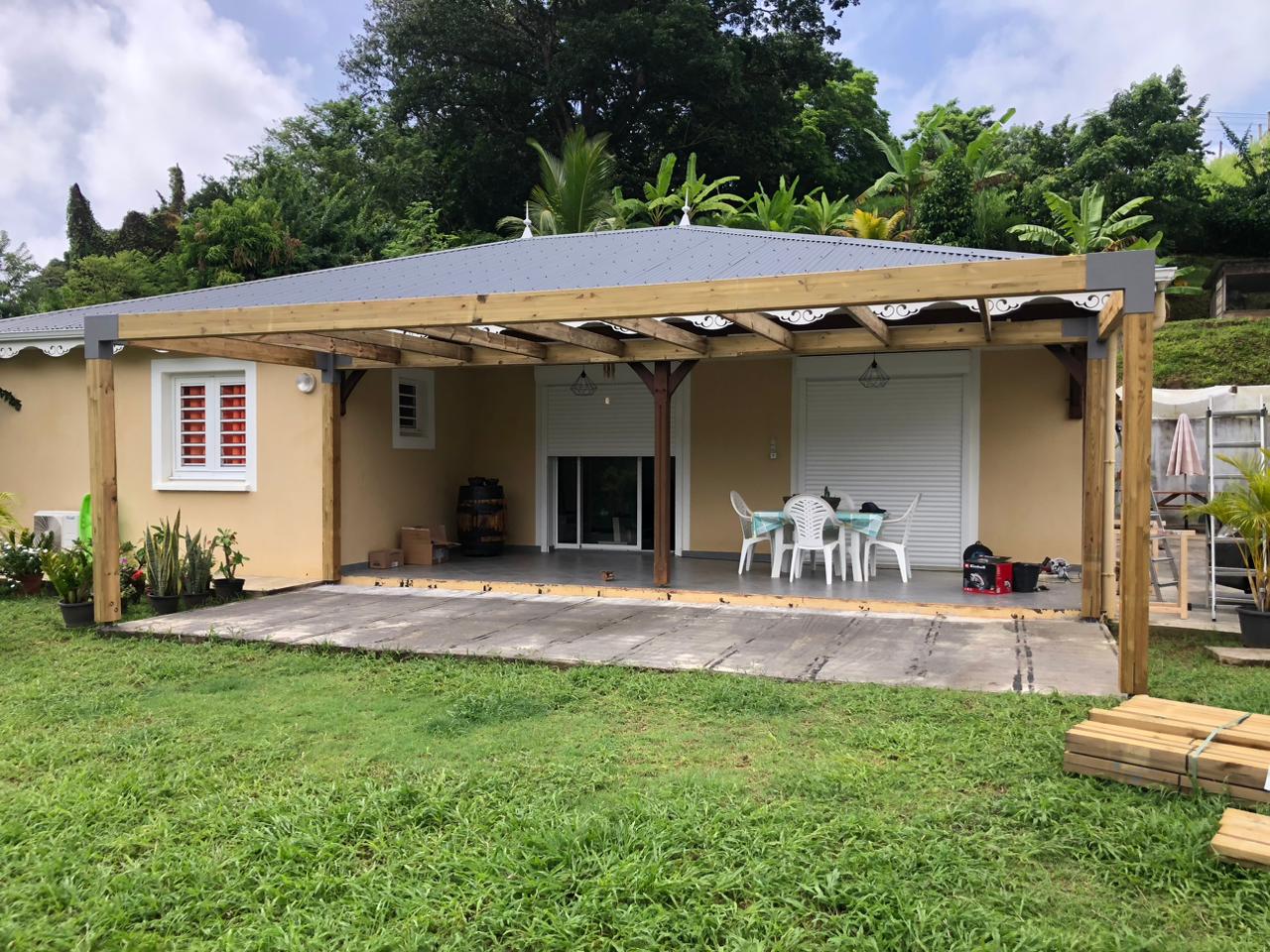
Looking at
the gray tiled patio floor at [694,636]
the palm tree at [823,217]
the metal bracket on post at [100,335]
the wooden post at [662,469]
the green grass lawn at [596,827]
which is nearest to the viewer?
the green grass lawn at [596,827]

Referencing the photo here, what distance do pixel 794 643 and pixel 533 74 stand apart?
82.7 ft

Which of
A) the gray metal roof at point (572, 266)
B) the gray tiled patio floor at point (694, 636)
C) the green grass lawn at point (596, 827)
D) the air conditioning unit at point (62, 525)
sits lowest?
the green grass lawn at point (596, 827)

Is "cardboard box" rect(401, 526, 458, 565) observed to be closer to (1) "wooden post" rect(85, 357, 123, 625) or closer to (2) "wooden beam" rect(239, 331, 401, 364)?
(2) "wooden beam" rect(239, 331, 401, 364)

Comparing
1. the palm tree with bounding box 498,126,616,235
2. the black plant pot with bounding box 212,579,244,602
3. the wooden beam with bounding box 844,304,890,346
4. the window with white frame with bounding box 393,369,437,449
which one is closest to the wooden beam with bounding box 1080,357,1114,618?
the wooden beam with bounding box 844,304,890,346

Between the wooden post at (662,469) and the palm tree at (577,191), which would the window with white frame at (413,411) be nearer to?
the wooden post at (662,469)

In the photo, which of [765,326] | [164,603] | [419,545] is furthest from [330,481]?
[765,326]

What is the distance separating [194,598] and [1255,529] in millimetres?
9233

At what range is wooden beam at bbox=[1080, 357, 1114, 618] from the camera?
7.77 metres

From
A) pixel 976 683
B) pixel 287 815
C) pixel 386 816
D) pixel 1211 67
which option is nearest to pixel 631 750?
pixel 386 816

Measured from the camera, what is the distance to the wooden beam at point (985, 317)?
23.4 ft

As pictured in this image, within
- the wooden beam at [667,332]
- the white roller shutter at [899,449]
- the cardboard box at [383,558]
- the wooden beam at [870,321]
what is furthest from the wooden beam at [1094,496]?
the cardboard box at [383,558]

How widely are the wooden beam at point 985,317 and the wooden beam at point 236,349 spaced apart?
633cm

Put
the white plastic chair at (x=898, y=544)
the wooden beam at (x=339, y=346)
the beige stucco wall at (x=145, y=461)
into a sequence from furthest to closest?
the beige stucco wall at (x=145, y=461)
the white plastic chair at (x=898, y=544)
the wooden beam at (x=339, y=346)

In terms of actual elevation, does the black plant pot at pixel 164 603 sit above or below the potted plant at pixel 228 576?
below
